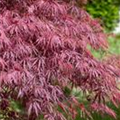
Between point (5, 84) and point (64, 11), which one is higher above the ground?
point (64, 11)

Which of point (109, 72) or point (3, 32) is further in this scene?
point (109, 72)

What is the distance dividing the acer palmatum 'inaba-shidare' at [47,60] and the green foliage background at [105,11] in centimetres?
716

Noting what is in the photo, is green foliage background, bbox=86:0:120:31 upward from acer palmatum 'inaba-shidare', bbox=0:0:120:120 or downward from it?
downward

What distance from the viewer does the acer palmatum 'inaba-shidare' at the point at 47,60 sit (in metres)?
3.42

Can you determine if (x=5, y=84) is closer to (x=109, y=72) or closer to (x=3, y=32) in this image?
(x=3, y=32)

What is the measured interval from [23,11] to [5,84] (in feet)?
2.78

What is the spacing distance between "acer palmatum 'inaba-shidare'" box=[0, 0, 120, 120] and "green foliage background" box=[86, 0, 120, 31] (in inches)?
282

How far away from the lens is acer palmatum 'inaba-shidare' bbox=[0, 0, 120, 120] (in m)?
3.42

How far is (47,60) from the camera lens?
3600mm

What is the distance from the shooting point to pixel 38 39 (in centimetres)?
358

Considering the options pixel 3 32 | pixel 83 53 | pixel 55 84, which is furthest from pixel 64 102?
pixel 3 32

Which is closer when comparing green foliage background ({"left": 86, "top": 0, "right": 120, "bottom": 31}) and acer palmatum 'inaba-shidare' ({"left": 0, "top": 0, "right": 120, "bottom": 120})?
acer palmatum 'inaba-shidare' ({"left": 0, "top": 0, "right": 120, "bottom": 120})

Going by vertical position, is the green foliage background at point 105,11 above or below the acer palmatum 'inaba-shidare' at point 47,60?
below

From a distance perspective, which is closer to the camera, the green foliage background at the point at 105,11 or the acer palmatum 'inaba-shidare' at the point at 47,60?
the acer palmatum 'inaba-shidare' at the point at 47,60
